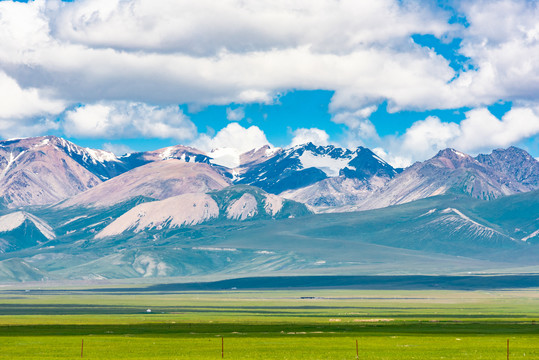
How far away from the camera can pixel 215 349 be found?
97625 millimetres

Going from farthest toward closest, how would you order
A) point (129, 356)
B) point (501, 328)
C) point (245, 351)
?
point (501, 328) < point (245, 351) < point (129, 356)

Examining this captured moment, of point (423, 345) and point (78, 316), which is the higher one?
point (78, 316)

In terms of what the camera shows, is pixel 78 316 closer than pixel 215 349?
No

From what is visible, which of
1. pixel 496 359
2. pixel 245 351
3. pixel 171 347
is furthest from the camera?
pixel 171 347

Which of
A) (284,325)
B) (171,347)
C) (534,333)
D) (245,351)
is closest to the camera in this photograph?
(245,351)

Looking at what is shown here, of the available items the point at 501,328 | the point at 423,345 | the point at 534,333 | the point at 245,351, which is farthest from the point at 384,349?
the point at 501,328

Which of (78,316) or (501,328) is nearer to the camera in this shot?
(501,328)

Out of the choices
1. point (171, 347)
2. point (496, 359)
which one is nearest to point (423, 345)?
point (496, 359)

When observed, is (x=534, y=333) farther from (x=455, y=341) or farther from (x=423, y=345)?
(x=423, y=345)

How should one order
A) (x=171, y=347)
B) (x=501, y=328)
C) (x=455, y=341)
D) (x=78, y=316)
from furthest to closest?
(x=78, y=316) < (x=501, y=328) < (x=455, y=341) < (x=171, y=347)

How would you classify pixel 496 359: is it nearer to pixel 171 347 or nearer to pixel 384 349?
pixel 384 349

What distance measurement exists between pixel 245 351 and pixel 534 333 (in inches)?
1933

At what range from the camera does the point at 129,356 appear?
88812 mm

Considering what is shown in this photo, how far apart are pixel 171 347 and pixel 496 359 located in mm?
37888
